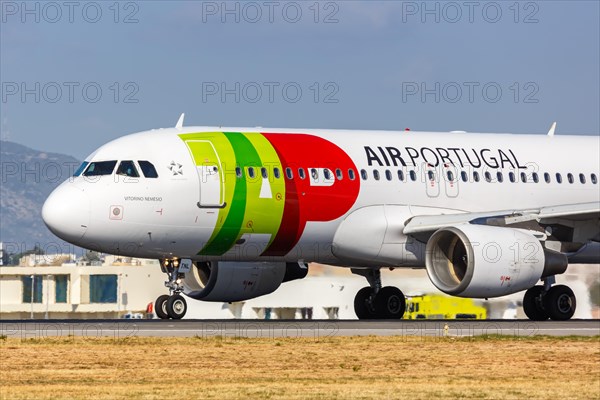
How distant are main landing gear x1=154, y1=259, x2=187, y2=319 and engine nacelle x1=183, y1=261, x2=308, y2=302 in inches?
103

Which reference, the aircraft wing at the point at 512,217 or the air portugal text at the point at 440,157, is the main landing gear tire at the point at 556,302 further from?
the air portugal text at the point at 440,157

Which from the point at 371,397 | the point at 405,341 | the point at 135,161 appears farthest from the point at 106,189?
the point at 371,397

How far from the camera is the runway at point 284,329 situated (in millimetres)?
28156

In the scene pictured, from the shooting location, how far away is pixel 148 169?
33.1 m

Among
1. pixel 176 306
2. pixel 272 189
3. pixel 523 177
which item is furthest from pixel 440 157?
pixel 176 306

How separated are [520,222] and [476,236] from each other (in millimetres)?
2192

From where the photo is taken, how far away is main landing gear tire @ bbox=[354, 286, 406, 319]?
130 ft

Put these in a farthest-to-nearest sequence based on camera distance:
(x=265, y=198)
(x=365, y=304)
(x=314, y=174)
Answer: (x=365, y=304), (x=314, y=174), (x=265, y=198)

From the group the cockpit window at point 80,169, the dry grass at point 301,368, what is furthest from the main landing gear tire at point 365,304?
the dry grass at point 301,368

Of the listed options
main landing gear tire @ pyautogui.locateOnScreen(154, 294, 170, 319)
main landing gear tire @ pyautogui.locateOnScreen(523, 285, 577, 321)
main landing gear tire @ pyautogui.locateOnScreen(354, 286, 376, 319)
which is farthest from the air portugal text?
main landing gear tire @ pyautogui.locateOnScreen(154, 294, 170, 319)

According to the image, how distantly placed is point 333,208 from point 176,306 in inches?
180

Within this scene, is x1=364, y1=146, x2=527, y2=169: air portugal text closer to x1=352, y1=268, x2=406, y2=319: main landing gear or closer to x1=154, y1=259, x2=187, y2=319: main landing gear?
x1=352, y1=268, x2=406, y2=319: main landing gear

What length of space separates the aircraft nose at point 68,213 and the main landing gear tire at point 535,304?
1192 centimetres

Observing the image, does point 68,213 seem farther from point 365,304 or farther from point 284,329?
point 365,304
